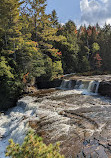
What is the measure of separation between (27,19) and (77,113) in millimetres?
14659

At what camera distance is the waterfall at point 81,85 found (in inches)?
536

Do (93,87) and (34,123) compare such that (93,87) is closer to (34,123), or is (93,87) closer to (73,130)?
(73,130)

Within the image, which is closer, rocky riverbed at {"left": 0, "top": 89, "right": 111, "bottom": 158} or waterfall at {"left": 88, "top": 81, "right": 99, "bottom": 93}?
rocky riverbed at {"left": 0, "top": 89, "right": 111, "bottom": 158}

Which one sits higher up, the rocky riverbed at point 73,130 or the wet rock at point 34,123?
the rocky riverbed at point 73,130

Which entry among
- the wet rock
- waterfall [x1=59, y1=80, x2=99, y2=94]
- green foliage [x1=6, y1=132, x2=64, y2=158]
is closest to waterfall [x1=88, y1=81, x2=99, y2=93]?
waterfall [x1=59, y1=80, x2=99, y2=94]

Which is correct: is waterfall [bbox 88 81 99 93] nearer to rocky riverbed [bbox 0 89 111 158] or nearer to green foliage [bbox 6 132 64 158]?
rocky riverbed [bbox 0 89 111 158]

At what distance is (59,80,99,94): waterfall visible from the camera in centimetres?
1362

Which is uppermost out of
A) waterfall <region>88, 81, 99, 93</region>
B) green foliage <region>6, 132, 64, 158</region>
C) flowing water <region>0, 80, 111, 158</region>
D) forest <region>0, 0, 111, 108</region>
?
forest <region>0, 0, 111, 108</region>

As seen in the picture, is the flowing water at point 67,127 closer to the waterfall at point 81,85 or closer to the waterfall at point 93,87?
the waterfall at point 93,87

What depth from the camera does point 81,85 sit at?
49.0 feet

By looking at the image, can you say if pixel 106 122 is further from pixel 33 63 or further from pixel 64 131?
pixel 33 63

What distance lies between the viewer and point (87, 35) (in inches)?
1329

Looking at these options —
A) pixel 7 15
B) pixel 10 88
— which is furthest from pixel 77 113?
pixel 7 15

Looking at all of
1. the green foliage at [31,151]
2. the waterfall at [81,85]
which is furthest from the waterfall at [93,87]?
the green foliage at [31,151]
